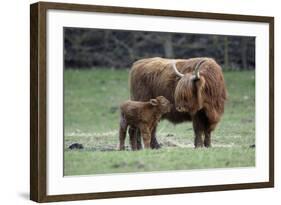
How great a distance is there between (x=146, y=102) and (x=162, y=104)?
0.39 feet

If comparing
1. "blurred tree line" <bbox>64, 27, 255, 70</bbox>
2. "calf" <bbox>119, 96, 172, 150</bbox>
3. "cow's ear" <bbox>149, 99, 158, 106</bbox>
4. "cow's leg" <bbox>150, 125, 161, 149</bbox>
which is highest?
"blurred tree line" <bbox>64, 27, 255, 70</bbox>

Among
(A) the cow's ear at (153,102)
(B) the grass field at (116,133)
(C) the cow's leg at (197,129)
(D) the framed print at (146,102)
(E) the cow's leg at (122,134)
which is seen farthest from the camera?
(C) the cow's leg at (197,129)

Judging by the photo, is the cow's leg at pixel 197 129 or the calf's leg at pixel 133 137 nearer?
the calf's leg at pixel 133 137

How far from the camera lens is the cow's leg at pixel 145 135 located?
5.90 metres

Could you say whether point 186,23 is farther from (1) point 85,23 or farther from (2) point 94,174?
(2) point 94,174

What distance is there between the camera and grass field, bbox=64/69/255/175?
562 centimetres

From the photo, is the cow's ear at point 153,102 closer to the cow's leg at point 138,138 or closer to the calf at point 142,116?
the calf at point 142,116

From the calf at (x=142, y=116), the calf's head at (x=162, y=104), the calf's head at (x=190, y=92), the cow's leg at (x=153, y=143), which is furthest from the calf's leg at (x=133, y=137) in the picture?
the calf's head at (x=190, y=92)

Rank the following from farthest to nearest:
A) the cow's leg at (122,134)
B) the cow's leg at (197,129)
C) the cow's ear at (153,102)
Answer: the cow's leg at (197,129) < the cow's ear at (153,102) < the cow's leg at (122,134)

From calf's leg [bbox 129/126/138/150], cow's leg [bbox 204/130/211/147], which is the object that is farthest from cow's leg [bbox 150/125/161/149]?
cow's leg [bbox 204/130/211/147]

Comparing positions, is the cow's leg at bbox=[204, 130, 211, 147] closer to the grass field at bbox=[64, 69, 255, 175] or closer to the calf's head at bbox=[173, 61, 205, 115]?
the grass field at bbox=[64, 69, 255, 175]

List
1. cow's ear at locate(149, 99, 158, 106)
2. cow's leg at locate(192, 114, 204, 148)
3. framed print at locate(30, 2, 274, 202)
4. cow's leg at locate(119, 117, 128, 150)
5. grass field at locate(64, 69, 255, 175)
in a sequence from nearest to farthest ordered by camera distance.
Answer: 1. framed print at locate(30, 2, 274, 202)
2. grass field at locate(64, 69, 255, 175)
3. cow's leg at locate(119, 117, 128, 150)
4. cow's ear at locate(149, 99, 158, 106)
5. cow's leg at locate(192, 114, 204, 148)

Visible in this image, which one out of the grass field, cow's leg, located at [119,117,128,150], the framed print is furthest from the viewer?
cow's leg, located at [119,117,128,150]

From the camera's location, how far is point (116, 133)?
5836mm
